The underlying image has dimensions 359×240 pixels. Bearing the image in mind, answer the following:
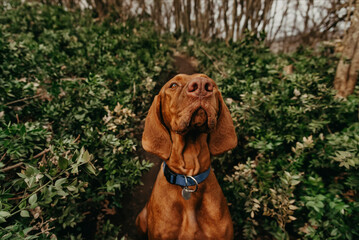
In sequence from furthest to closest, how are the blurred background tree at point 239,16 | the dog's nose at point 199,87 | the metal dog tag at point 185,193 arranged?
the blurred background tree at point 239,16
the metal dog tag at point 185,193
the dog's nose at point 199,87

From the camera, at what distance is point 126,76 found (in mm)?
3455

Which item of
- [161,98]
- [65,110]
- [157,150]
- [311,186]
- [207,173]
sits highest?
[161,98]

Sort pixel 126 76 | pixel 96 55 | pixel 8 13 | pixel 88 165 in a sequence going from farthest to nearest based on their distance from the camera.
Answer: pixel 8 13, pixel 96 55, pixel 126 76, pixel 88 165

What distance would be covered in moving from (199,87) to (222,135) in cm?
56

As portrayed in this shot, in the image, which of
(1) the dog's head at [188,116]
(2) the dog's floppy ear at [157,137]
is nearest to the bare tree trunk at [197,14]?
(1) the dog's head at [188,116]

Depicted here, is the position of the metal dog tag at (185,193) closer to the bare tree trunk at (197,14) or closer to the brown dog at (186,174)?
the brown dog at (186,174)

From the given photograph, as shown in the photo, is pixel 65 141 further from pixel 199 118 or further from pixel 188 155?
pixel 199 118

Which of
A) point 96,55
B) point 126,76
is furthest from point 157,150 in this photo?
point 96,55

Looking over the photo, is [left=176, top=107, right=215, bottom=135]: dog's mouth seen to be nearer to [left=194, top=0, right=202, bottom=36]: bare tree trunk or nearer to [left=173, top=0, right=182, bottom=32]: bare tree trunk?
[left=194, top=0, right=202, bottom=36]: bare tree trunk

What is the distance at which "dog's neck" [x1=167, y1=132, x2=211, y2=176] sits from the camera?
1596 mm

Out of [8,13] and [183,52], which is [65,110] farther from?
[183,52]

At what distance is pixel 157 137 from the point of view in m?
1.64

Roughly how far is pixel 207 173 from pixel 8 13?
22.0 ft

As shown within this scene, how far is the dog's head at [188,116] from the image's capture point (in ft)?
4.39
